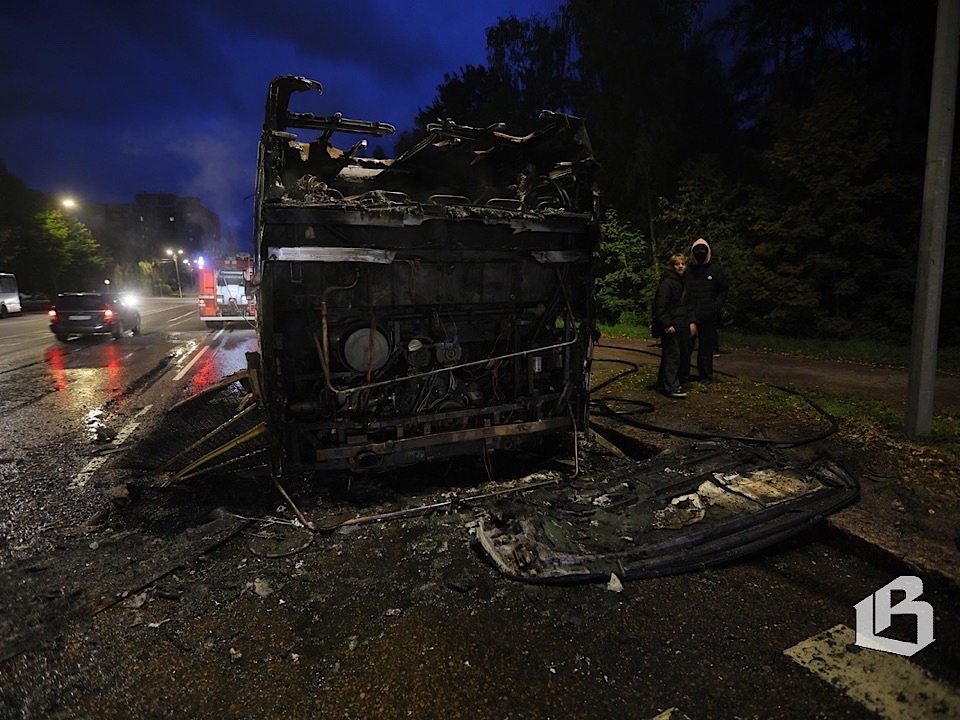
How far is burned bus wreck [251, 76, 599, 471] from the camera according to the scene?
405cm

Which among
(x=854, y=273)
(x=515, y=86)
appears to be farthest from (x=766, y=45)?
(x=515, y=86)

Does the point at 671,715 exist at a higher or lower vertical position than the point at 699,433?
lower

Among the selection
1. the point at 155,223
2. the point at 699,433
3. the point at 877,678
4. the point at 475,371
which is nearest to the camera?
the point at 877,678

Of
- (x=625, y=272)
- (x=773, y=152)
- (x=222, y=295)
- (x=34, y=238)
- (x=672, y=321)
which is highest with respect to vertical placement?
(x=34, y=238)

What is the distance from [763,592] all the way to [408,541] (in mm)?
2156

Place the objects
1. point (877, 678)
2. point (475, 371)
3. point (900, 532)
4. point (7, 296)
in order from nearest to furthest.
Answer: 1. point (877, 678)
2. point (900, 532)
3. point (475, 371)
4. point (7, 296)

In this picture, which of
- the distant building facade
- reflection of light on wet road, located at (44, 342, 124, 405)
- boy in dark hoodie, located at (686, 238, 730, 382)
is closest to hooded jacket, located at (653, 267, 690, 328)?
boy in dark hoodie, located at (686, 238, 730, 382)

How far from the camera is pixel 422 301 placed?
14.7ft

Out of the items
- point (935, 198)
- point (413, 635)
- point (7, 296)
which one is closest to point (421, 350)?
point (413, 635)

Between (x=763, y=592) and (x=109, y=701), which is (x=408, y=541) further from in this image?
(x=763, y=592)

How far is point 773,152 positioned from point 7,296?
35.4 m

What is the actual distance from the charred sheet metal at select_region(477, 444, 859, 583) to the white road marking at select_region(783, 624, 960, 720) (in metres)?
0.68

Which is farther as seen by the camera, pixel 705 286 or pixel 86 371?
pixel 86 371

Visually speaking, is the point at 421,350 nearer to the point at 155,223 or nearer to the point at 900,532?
the point at 900,532
